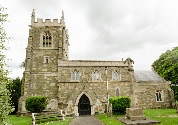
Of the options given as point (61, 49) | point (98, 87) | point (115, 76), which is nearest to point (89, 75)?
point (98, 87)

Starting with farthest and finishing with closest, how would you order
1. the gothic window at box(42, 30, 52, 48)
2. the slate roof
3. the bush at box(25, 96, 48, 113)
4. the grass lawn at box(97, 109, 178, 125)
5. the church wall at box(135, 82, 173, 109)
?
the slate roof → the gothic window at box(42, 30, 52, 48) → the church wall at box(135, 82, 173, 109) → the bush at box(25, 96, 48, 113) → the grass lawn at box(97, 109, 178, 125)

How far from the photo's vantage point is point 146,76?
3494cm

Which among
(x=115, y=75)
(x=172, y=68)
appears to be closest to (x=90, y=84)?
(x=115, y=75)

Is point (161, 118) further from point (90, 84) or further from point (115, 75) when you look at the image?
point (90, 84)

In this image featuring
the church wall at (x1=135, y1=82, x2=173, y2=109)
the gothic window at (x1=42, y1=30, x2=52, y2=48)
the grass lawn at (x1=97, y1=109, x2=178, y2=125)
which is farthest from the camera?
the gothic window at (x1=42, y1=30, x2=52, y2=48)

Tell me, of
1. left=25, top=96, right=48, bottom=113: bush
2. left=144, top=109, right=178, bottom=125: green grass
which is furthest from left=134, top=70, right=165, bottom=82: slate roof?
left=25, top=96, right=48, bottom=113: bush

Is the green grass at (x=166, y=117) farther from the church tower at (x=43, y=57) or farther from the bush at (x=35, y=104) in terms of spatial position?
the church tower at (x=43, y=57)

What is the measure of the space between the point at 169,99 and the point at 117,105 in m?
13.3

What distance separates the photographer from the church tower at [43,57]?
28.7 meters

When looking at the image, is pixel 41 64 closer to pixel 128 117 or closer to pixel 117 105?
pixel 117 105

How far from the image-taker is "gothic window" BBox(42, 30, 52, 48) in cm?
3153

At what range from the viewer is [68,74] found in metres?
28.7

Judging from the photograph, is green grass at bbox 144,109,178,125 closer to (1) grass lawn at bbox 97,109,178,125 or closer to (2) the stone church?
(1) grass lawn at bbox 97,109,178,125

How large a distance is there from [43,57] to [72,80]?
650 centimetres
